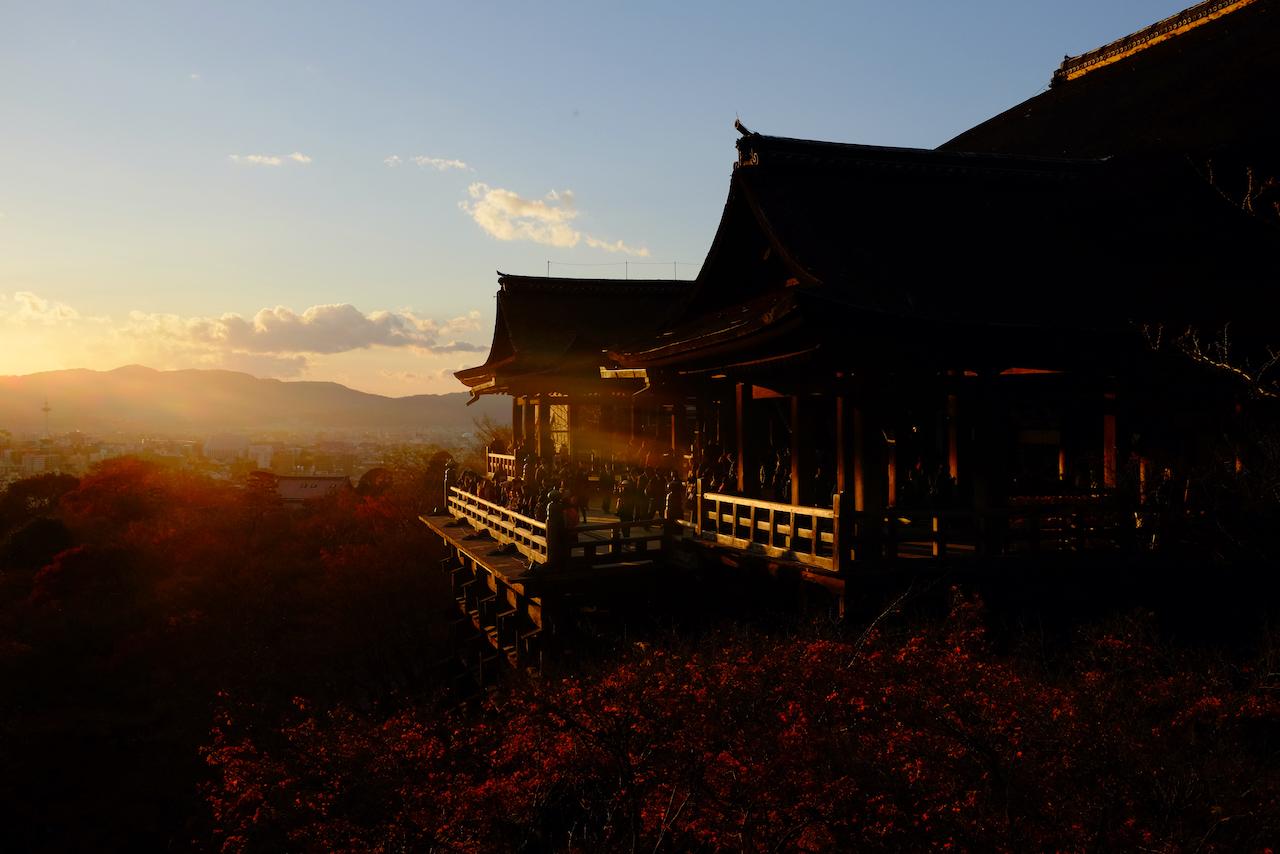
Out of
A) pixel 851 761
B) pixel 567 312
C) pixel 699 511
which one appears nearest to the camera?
pixel 851 761

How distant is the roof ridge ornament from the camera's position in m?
19.7

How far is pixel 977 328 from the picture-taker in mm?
11289

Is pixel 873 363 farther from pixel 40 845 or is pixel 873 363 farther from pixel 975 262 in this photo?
pixel 40 845

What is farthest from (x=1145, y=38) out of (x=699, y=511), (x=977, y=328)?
(x=699, y=511)

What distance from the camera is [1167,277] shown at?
12.8 m

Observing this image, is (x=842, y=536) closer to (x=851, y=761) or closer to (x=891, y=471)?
(x=851, y=761)

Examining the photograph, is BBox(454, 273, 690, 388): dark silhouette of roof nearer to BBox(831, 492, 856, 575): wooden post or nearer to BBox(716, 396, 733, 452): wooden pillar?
BBox(716, 396, 733, 452): wooden pillar

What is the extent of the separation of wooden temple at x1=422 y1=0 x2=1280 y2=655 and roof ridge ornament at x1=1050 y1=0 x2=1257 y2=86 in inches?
28.2

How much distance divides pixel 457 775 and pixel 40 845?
1569cm

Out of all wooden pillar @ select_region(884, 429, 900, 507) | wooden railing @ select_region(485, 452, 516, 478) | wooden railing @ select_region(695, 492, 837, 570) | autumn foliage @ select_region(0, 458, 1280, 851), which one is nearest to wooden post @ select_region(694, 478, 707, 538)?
wooden railing @ select_region(695, 492, 837, 570)

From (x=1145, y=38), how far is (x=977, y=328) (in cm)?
1606

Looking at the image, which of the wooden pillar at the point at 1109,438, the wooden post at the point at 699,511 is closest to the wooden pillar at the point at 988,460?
the wooden pillar at the point at 1109,438

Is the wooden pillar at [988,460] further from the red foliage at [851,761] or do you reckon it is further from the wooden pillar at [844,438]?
the wooden pillar at [844,438]

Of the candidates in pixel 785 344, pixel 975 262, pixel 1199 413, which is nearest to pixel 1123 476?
pixel 1199 413
